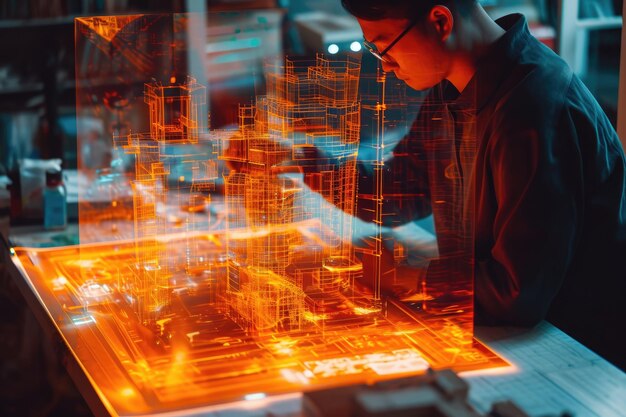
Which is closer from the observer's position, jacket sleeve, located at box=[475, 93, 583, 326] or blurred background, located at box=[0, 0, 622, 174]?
jacket sleeve, located at box=[475, 93, 583, 326]

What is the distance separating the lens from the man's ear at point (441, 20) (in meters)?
1.32

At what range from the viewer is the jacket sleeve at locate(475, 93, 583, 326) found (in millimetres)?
1239

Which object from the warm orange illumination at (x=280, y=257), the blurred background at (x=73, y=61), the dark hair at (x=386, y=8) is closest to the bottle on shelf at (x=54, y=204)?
the blurred background at (x=73, y=61)

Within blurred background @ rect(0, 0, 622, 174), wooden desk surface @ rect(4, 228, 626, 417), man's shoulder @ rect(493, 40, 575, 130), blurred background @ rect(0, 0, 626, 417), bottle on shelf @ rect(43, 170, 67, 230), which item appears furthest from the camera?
blurred background @ rect(0, 0, 622, 174)

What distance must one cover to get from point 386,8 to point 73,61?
8.82ft

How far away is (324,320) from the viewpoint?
47.8 inches

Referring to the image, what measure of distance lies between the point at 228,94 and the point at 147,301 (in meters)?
0.33

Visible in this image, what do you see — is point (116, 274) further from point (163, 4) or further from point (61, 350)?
point (163, 4)

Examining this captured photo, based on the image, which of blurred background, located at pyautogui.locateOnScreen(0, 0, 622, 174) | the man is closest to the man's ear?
the man

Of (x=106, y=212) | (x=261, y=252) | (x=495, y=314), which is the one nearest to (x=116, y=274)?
(x=106, y=212)

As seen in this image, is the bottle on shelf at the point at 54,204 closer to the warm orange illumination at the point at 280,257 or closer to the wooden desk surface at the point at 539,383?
the warm orange illumination at the point at 280,257

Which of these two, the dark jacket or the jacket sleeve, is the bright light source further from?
the jacket sleeve

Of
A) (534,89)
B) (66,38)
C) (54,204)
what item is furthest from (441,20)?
(66,38)

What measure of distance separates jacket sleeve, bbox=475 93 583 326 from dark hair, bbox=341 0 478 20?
215 millimetres
